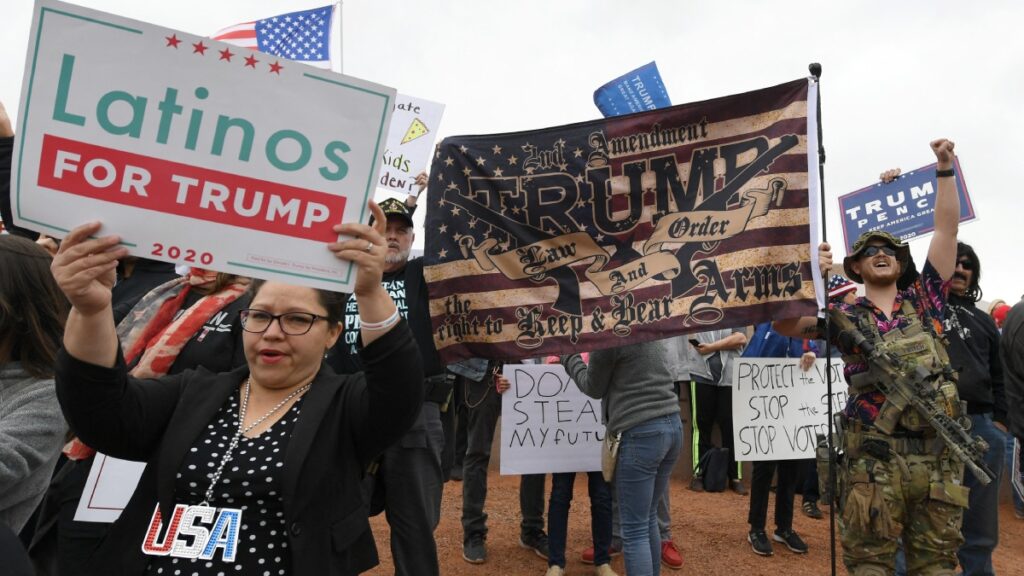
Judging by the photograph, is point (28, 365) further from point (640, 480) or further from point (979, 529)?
point (979, 529)

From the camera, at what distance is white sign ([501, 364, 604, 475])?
535 centimetres

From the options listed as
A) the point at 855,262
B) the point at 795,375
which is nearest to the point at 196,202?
the point at 855,262

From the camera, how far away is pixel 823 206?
3.81 metres

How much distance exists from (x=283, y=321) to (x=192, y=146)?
21.7 inches

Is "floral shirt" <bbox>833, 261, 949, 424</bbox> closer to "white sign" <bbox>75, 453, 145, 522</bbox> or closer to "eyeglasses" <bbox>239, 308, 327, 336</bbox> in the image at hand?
"eyeglasses" <bbox>239, 308, 327, 336</bbox>

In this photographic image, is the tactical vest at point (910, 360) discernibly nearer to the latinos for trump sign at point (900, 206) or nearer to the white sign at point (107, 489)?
the latinos for trump sign at point (900, 206)

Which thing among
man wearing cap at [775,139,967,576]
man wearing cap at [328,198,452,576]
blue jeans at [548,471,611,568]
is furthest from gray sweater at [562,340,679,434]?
blue jeans at [548,471,611,568]

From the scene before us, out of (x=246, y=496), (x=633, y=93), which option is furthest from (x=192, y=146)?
(x=633, y=93)

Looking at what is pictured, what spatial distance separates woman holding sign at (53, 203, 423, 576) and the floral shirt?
9.38 ft

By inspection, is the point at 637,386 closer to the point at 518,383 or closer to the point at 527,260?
the point at 527,260

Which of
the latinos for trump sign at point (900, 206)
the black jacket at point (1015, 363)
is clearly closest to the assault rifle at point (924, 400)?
the black jacket at point (1015, 363)

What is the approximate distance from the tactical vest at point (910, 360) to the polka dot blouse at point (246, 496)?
312cm

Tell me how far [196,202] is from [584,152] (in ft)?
8.99

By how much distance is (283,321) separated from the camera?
2.14 meters
